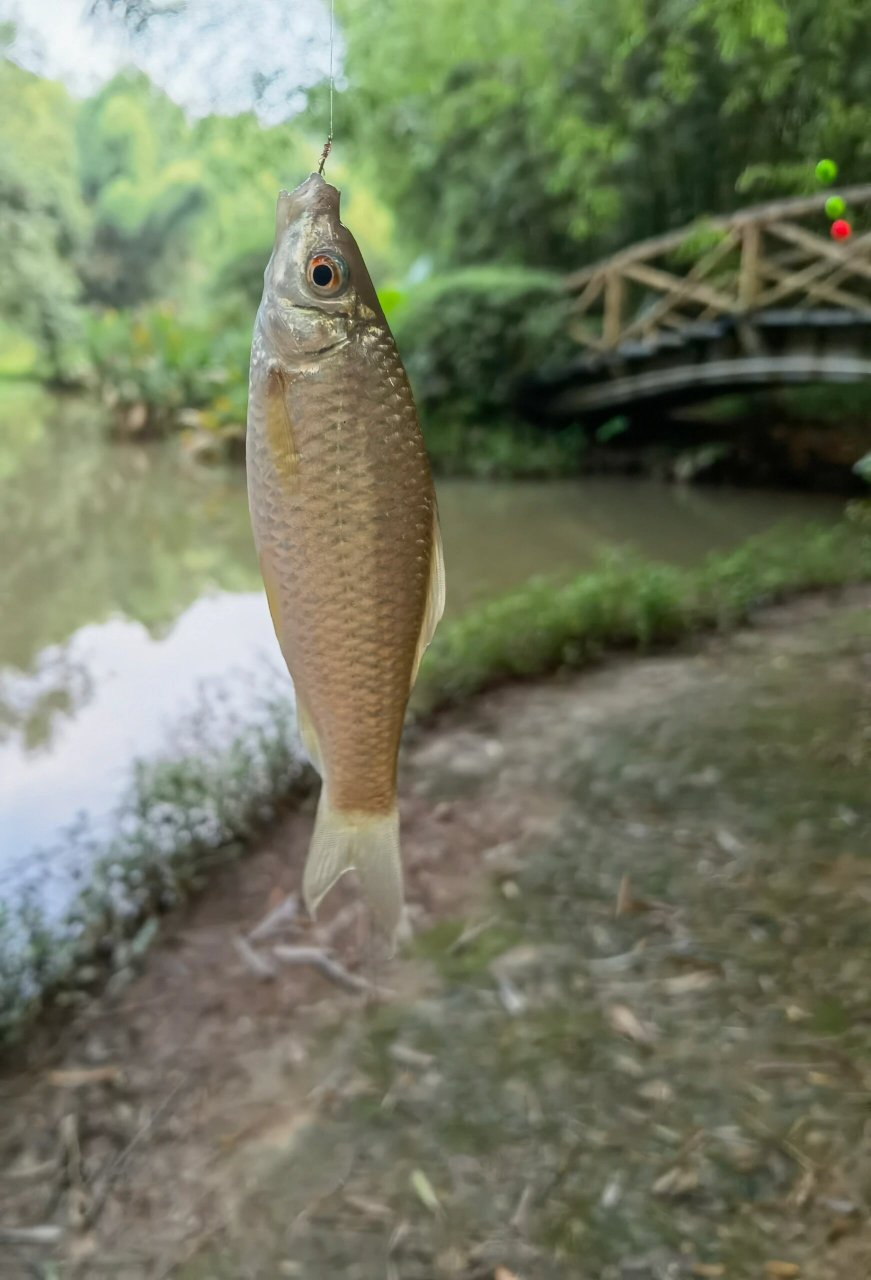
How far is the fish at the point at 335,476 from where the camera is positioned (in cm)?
64

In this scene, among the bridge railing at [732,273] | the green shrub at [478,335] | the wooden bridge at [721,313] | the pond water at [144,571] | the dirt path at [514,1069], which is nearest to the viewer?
the dirt path at [514,1069]

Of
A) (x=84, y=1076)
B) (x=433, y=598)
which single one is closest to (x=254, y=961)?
(x=84, y=1076)

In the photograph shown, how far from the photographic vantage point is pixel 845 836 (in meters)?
2.61

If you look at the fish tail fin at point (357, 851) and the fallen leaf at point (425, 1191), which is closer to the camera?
the fish tail fin at point (357, 851)

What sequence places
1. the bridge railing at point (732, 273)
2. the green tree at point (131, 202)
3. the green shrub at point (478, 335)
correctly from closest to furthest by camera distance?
the bridge railing at point (732, 273)
the green shrub at point (478, 335)
the green tree at point (131, 202)

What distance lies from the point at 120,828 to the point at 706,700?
6.57 ft

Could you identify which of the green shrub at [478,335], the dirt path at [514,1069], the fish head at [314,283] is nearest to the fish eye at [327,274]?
the fish head at [314,283]

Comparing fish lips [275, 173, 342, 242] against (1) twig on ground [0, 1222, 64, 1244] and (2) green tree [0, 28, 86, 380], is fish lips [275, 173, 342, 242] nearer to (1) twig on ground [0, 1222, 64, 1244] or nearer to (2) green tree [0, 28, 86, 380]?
(1) twig on ground [0, 1222, 64, 1244]

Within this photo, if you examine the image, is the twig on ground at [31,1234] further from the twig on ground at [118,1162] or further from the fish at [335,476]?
the fish at [335,476]

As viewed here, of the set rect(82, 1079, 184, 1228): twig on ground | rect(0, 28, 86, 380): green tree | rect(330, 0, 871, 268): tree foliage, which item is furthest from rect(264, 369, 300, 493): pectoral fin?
rect(0, 28, 86, 380): green tree

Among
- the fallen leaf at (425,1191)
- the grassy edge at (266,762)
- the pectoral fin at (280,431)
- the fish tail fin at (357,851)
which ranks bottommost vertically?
the fallen leaf at (425,1191)

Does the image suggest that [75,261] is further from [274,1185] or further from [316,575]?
[316,575]

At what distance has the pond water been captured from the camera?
3377mm

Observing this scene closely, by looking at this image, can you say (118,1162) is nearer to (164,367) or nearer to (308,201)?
(308,201)
